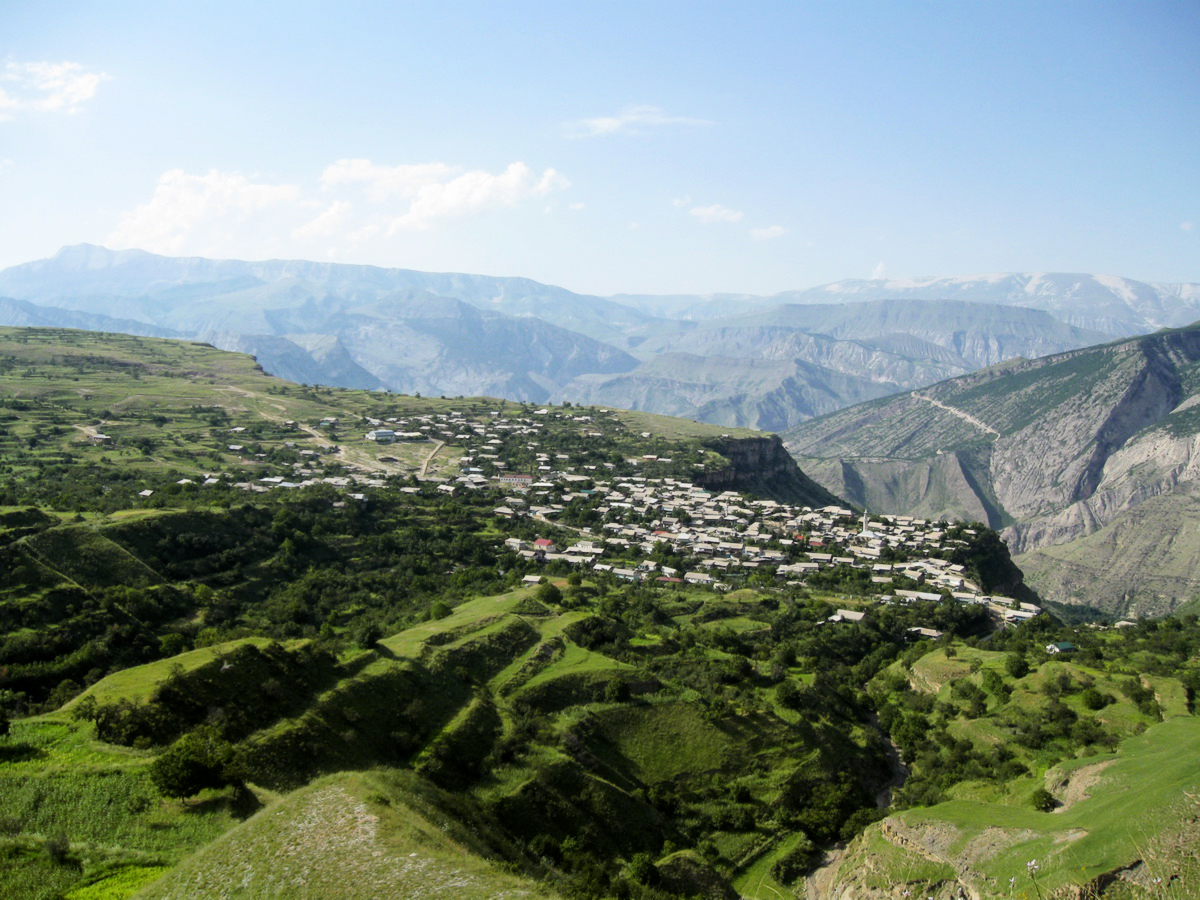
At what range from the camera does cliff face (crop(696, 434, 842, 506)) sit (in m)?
164

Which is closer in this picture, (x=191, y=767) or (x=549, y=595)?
(x=191, y=767)

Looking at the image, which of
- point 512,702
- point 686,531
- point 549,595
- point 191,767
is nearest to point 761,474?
point 686,531

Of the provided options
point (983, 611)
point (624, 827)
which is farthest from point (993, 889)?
point (983, 611)

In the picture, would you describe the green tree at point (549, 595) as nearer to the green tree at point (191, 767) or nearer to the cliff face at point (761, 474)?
the green tree at point (191, 767)

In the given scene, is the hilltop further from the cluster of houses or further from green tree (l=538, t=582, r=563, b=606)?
the cluster of houses

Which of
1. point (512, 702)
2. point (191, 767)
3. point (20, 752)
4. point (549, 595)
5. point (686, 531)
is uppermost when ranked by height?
point (191, 767)

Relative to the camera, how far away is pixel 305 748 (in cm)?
3828

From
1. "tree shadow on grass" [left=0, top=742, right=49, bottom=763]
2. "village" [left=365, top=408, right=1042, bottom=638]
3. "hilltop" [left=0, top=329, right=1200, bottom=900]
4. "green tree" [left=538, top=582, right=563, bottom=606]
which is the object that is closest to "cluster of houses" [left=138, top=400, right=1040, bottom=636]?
"village" [left=365, top=408, right=1042, bottom=638]

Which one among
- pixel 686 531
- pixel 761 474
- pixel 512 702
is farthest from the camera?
pixel 761 474

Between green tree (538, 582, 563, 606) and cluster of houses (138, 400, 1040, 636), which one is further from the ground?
green tree (538, 582, 563, 606)

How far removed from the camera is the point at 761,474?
180125 mm

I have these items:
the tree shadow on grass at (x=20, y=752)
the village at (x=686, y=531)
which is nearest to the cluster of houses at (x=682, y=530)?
the village at (x=686, y=531)

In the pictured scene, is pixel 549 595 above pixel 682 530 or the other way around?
above

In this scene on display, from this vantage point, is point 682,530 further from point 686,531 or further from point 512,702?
point 512,702
